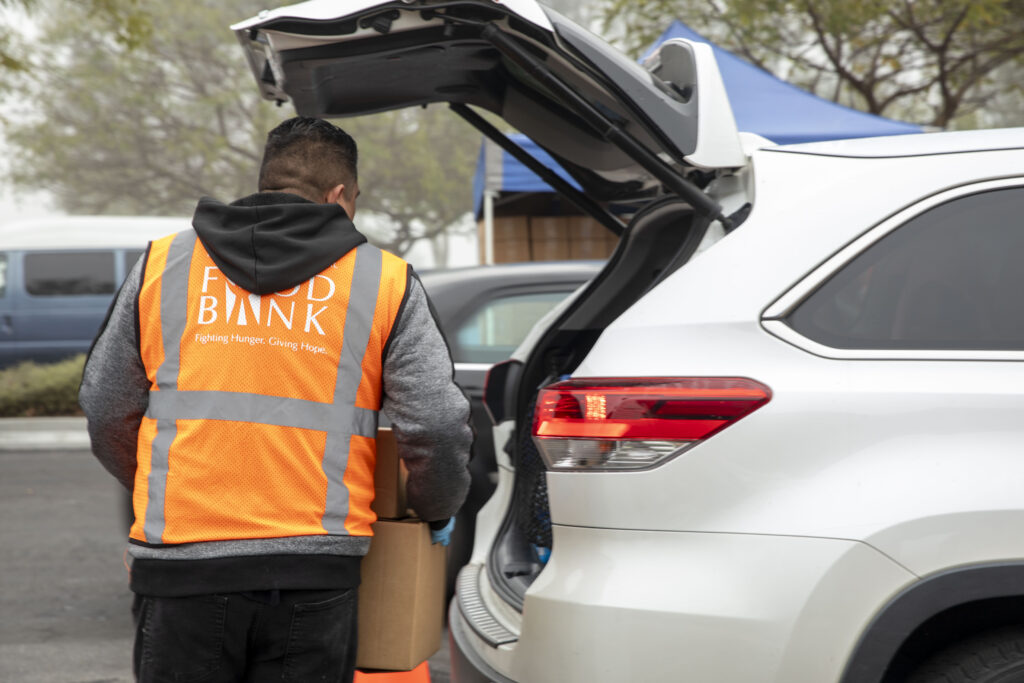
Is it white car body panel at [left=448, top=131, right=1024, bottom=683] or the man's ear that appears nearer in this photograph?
white car body panel at [left=448, top=131, right=1024, bottom=683]

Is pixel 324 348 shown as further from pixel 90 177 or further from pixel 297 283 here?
pixel 90 177

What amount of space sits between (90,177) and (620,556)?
2952 centimetres

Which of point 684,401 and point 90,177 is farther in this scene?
point 90,177

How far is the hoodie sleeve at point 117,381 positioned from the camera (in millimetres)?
2041

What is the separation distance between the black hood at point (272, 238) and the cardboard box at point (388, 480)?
410 mm

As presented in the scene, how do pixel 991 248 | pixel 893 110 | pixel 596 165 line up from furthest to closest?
1. pixel 893 110
2. pixel 596 165
3. pixel 991 248

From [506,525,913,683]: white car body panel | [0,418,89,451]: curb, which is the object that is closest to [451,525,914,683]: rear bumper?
[506,525,913,683]: white car body panel

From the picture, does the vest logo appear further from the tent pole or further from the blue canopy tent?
the tent pole

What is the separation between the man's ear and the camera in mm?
2170

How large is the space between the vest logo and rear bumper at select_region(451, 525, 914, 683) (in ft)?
2.39

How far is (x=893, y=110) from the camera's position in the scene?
21.5m

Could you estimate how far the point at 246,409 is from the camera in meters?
1.95

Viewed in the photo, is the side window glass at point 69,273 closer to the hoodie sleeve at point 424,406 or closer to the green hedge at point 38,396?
the green hedge at point 38,396

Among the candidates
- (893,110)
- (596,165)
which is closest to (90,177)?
(893,110)
